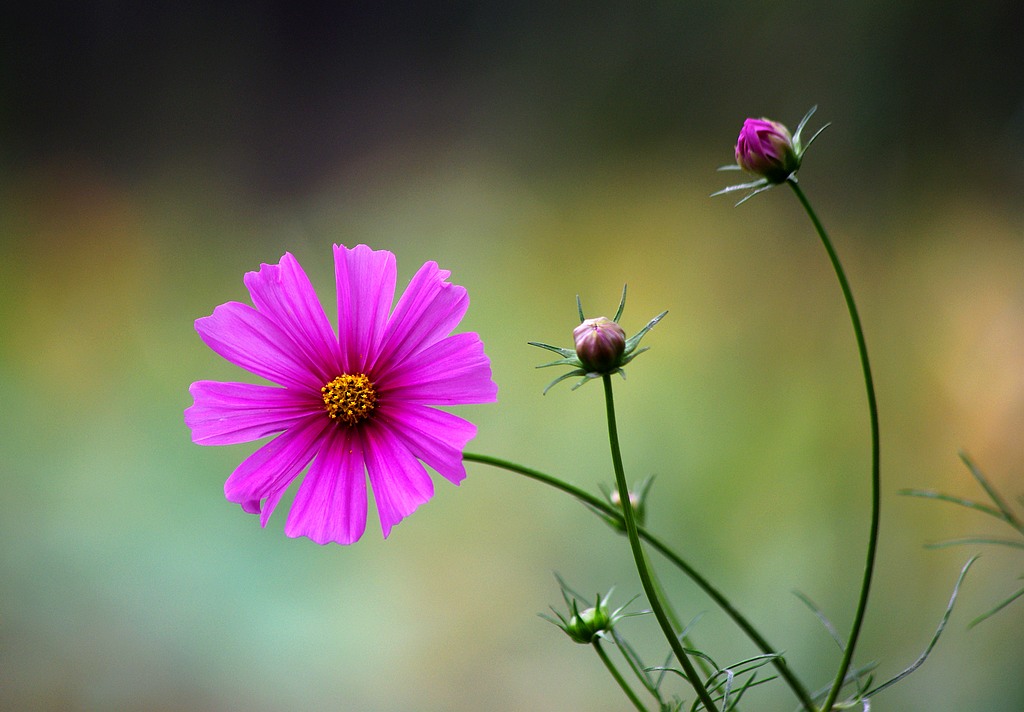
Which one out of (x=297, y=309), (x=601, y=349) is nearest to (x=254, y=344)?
(x=297, y=309)

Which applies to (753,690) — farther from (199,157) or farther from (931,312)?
(199,157)

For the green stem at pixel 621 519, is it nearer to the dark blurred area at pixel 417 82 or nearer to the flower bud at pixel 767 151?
the flower bud at pixel 767 151

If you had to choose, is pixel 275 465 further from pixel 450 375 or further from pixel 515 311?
pixel 515 311

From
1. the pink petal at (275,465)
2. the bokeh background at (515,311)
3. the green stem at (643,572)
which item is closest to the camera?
the green stem at (643,572)

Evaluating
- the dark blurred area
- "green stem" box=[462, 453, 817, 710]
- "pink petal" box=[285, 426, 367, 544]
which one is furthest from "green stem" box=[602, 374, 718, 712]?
the dark blurred area

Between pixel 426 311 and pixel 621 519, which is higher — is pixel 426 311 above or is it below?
above

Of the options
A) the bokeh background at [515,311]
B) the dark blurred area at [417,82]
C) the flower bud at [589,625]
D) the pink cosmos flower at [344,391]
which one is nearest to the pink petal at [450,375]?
the pink cosmos flower at [344,391]
